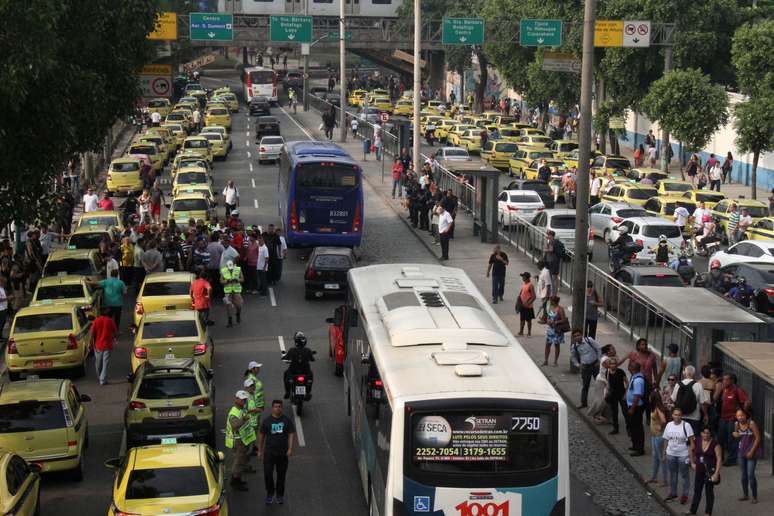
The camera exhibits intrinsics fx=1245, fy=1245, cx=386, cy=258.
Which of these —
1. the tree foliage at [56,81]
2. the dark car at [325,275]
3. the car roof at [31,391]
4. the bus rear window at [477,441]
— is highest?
the tree foliage at [56,81]

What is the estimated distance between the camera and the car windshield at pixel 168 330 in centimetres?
2203

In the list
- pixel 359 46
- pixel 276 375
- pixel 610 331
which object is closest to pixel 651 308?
pixel 610 331

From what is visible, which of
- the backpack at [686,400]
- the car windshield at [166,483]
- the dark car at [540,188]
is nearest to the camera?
the car windshield at [166,483]

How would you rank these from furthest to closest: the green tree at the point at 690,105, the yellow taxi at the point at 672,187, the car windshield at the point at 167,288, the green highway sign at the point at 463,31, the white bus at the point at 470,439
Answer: the green highway sign at the point at 463,31
the green tree at the point at 690,105
the yellow taxi at the point at 672,187
the car windshield at the point at 167,288
the white bus at the point at 470,439

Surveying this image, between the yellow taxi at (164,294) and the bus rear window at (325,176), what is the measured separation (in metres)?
9.18

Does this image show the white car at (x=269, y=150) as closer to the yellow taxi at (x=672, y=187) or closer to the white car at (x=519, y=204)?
the white car at (x=519, y=204)

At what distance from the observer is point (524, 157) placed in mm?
55750

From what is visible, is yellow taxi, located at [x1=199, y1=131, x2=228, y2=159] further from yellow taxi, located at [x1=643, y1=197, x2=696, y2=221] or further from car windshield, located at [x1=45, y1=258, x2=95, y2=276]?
car windshield, located at [x1=45, y1=258, x2=95, y2=276]

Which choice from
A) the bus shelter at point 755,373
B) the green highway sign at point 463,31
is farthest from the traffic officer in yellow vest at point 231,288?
the green highway sign at point 463,31

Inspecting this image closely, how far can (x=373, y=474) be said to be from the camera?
49.3ft

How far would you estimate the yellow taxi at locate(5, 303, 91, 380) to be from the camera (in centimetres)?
2248

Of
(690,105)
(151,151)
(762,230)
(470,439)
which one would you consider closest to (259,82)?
(151,151)

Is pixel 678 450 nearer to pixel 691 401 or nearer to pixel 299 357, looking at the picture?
pixel 691 401

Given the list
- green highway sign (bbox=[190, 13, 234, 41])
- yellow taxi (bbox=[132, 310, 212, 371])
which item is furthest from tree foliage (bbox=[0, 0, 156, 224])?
green highway sign (bbox=[190, 13, 234, 41])
